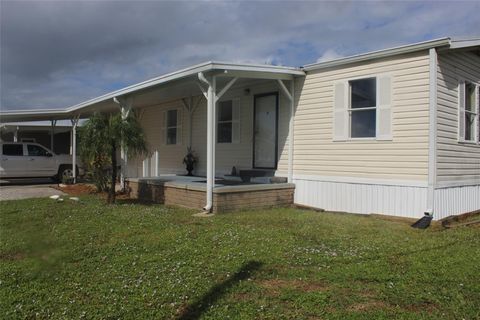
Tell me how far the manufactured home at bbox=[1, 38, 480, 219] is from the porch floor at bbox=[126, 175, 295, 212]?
1.0 inches

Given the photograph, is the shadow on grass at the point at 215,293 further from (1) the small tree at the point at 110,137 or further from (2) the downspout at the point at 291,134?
(1) the small tree at the point at 110,137

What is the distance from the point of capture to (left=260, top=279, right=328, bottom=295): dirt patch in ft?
14.0

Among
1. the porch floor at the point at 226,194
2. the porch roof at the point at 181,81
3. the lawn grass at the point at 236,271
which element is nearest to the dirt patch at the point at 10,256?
the lawn grass at the point at 236,271

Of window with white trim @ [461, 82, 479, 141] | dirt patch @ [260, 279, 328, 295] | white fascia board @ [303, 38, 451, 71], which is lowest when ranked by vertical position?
dirt patch @ [260, 279, 328, 295]

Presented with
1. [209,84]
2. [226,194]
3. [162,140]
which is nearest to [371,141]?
[226,194]

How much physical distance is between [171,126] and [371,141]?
8.48 metres

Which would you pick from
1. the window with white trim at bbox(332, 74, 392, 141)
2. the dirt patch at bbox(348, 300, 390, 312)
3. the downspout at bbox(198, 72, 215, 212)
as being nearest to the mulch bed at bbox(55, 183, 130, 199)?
the downspout at bbox(198, 72, 215, 212)

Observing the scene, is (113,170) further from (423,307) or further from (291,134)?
(423,307)

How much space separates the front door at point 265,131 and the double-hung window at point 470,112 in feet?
14.0

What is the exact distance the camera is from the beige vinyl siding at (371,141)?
8062mm

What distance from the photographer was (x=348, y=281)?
451 centimetres

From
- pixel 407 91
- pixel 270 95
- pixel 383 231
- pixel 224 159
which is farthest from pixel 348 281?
pixel 224 159

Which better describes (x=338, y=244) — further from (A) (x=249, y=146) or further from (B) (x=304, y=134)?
(A) (x=249, y=146)

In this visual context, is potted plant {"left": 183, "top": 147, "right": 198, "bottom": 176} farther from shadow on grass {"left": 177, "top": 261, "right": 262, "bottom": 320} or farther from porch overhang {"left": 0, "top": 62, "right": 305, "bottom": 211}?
shadow on grass {"left": 177, "top": 261, "right": 262, "bottom": 320}
